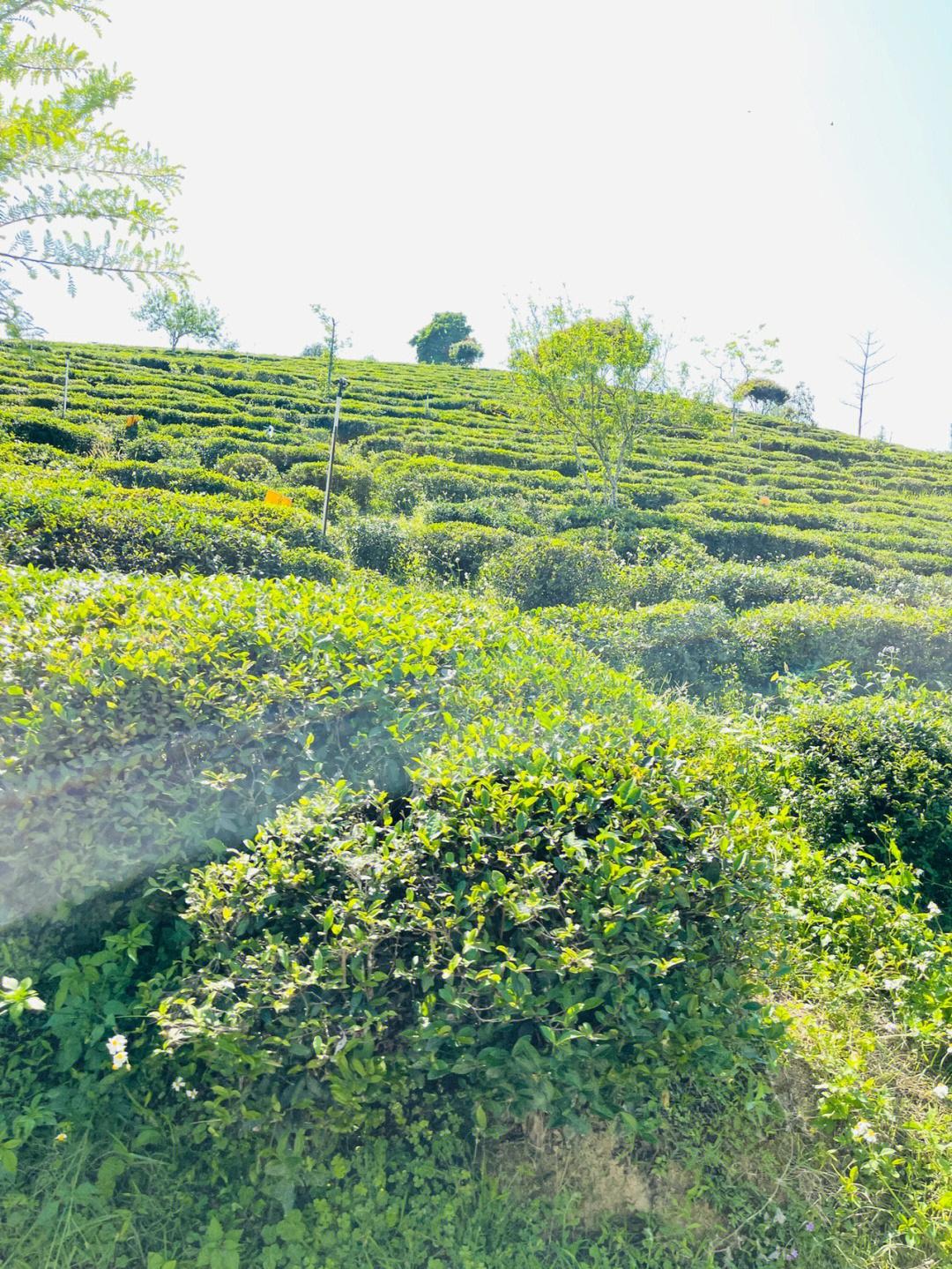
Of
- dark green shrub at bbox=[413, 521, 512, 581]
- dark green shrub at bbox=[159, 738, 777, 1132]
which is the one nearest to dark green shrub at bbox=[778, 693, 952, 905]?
dark green shrub at bbox=[159, 738, 777, 1132]

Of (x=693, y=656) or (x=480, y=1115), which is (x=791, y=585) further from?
(x=480, y=1115)

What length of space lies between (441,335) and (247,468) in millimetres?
42517

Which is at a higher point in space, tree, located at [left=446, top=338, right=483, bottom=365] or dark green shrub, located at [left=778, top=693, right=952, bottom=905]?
tree, located at [left=446, top=338, right=483, bottom=365]

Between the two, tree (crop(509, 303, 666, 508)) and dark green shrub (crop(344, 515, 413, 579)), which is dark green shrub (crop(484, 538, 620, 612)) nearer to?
dark green shrub (crop(344, 515, 413, 579))

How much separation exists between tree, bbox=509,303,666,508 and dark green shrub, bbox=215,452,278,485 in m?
5.80

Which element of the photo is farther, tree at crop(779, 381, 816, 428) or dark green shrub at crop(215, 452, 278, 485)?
tree at crop(779, 381, 816, 428)

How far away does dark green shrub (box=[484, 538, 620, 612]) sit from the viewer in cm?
869

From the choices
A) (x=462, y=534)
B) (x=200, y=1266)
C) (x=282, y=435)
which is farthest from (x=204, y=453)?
(x=200, y=1266)

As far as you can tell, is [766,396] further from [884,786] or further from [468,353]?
[884,786]

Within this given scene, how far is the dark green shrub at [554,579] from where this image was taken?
869cm

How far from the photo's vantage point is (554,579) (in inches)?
343

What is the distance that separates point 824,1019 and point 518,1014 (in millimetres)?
1447

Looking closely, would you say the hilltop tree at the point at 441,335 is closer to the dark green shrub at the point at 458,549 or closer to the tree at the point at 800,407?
the tree at the point at 800,407

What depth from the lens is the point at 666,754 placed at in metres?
2.70
